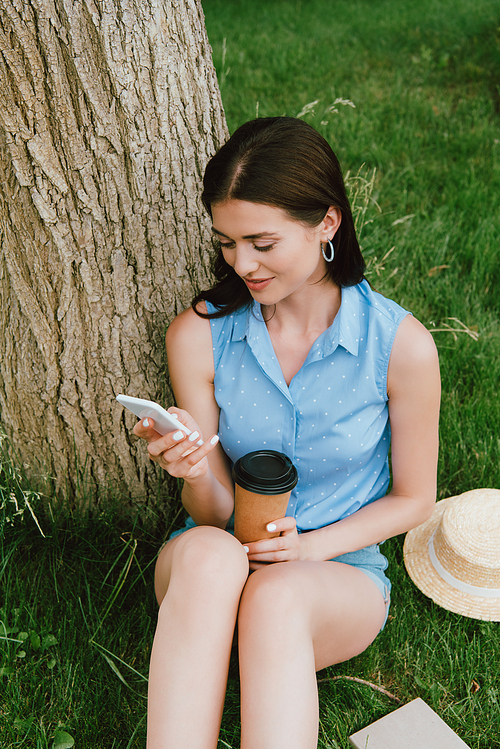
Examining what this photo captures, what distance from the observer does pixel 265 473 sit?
1.64m

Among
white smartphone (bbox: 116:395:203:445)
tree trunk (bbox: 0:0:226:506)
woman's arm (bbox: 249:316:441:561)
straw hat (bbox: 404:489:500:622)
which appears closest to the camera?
white smartphone (bbox: 116:395:203:445)

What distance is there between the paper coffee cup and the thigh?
12 centimetres

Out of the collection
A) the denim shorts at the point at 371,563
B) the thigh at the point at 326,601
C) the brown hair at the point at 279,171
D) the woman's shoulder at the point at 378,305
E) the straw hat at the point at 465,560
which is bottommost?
the straw hat at the point at 465,560

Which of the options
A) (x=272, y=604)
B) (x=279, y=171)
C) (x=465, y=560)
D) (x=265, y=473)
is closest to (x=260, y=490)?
(x=265, y=473)

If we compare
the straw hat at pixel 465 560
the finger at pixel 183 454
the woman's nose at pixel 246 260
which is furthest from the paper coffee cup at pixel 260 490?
the straw hat at pixel 465 560

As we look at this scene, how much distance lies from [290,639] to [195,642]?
230 millimetres

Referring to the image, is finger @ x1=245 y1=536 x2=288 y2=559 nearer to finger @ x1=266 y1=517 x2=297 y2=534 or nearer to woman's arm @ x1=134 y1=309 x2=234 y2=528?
finger @ x1=266 y1=517 x2=297 y2=534

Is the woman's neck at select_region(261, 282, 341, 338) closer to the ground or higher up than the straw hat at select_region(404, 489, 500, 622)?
higher up

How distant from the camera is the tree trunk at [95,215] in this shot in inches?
65.9

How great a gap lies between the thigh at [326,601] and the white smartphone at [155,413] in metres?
0.41

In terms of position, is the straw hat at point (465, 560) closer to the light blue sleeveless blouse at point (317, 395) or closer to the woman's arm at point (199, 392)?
the light blue sleeveless blouse at point (317, 395)

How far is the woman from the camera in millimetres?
1516

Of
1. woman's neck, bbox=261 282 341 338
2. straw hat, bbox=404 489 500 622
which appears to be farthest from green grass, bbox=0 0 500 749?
woman's neck, bbox=261 282 341 338

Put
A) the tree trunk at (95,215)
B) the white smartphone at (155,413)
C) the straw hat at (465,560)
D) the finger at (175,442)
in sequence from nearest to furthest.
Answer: the white smartphone at (155,413) < the finger at (175,442) < the tree trunk at (95,215) < the straw hat at (465,560)
